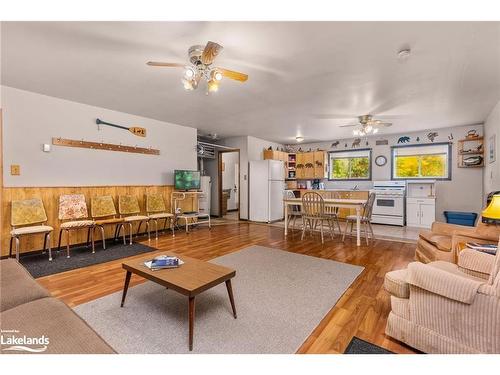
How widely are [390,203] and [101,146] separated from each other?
22.5 feet

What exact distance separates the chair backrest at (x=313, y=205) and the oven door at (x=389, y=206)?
2.71 metres

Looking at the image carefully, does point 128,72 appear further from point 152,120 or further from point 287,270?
point 287,270

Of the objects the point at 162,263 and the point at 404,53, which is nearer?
the point at 162,263

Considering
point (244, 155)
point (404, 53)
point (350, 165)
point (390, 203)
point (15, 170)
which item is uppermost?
point (404, 53)

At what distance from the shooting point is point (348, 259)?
137 inches

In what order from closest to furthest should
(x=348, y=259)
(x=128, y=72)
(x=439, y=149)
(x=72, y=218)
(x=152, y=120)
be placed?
(x=128, y=72) < (x=348, y=259) < (x=72, y=218) < (x=152, y=120) < (x=439, y=149)

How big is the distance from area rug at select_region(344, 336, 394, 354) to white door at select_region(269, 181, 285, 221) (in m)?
5.04

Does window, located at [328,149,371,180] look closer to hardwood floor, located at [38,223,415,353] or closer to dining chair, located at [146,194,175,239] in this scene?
hardwood floor, located at [38,223,415,353]

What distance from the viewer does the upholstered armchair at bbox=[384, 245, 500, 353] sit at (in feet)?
4.29

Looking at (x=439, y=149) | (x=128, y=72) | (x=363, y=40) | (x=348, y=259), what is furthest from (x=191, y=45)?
(x=439, y=149)

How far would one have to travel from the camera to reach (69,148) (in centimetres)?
410

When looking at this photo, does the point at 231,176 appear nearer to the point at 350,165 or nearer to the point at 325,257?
the point at 350,165

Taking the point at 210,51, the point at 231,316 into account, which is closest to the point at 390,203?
the point at 231,316

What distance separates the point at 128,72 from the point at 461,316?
388 cm
